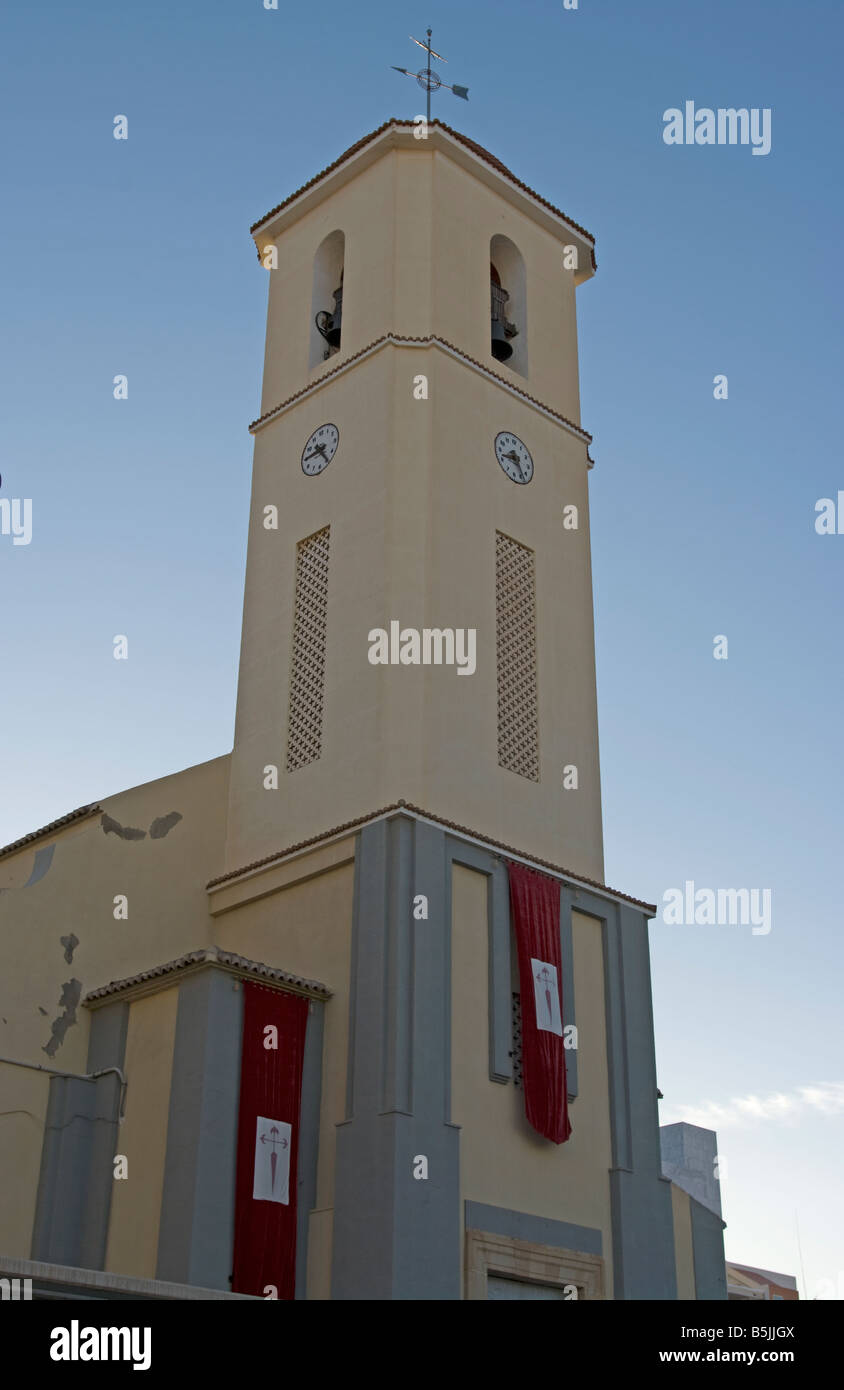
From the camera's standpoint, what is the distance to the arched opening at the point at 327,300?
22672mm

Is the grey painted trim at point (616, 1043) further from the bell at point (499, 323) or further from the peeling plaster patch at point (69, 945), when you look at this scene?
the bell at point (499, 323)

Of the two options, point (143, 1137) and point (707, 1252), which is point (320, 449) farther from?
point (707, 1252)

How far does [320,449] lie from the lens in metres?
21.3

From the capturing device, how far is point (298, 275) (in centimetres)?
2367

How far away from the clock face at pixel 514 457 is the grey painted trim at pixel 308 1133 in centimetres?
823

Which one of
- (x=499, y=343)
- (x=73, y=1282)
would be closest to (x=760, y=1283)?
(x=499, y=343)

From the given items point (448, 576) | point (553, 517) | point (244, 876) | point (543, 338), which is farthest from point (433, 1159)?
point (543, 338)

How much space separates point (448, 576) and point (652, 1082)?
22.6 ft

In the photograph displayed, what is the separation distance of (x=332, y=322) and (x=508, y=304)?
2.80 metres

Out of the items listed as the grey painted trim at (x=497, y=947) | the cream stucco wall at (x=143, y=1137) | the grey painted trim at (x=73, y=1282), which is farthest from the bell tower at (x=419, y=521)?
the grey painted trim at (x=73, y=1282)

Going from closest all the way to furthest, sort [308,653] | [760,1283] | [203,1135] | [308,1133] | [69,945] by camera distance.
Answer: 1. [203,1135]
2. [308,1133]
3. [69,945]
4. [308,653]
5. [760,1283]

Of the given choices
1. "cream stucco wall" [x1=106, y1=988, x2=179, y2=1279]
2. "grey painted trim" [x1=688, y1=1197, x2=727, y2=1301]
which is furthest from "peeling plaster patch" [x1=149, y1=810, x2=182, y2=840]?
"grey painted trim" [x1=688, y1=1197, x2=727, y2=1301]
